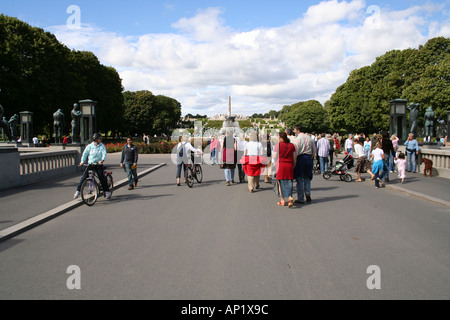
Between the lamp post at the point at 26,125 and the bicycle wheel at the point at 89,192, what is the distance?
85.5ft

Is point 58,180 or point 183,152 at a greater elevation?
point 183,152

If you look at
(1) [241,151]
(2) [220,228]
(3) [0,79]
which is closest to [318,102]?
(3) [0,79]

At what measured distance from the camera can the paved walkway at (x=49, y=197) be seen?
7.16 metres

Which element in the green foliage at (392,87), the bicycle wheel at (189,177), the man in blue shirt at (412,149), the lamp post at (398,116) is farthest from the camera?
the green foliage at (392,87)

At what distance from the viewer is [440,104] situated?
39812mm

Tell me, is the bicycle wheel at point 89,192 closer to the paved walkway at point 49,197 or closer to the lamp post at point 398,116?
the paved walkway at point 49,197

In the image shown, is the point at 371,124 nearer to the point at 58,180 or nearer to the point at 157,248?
the point at 58,180

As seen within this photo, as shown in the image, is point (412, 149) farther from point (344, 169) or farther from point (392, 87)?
point (392, 87)

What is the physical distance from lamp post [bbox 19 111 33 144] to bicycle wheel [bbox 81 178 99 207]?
85.5ft

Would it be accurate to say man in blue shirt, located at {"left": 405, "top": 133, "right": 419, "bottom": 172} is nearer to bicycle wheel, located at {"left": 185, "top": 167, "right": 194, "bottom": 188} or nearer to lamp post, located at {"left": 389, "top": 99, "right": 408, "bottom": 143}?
lamp post, located at {"left": 389, "top": 99, "right": 408, "bottom": 143}

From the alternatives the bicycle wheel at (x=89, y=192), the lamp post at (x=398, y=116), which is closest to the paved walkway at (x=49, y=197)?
the bicycle wheel at (x=89, y=192)

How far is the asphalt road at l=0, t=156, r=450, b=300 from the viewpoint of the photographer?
3.91 metres

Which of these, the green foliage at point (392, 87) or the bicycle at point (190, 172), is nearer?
the bicycle at point (190, 172)

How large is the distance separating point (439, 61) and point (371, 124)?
1648 centimetres
